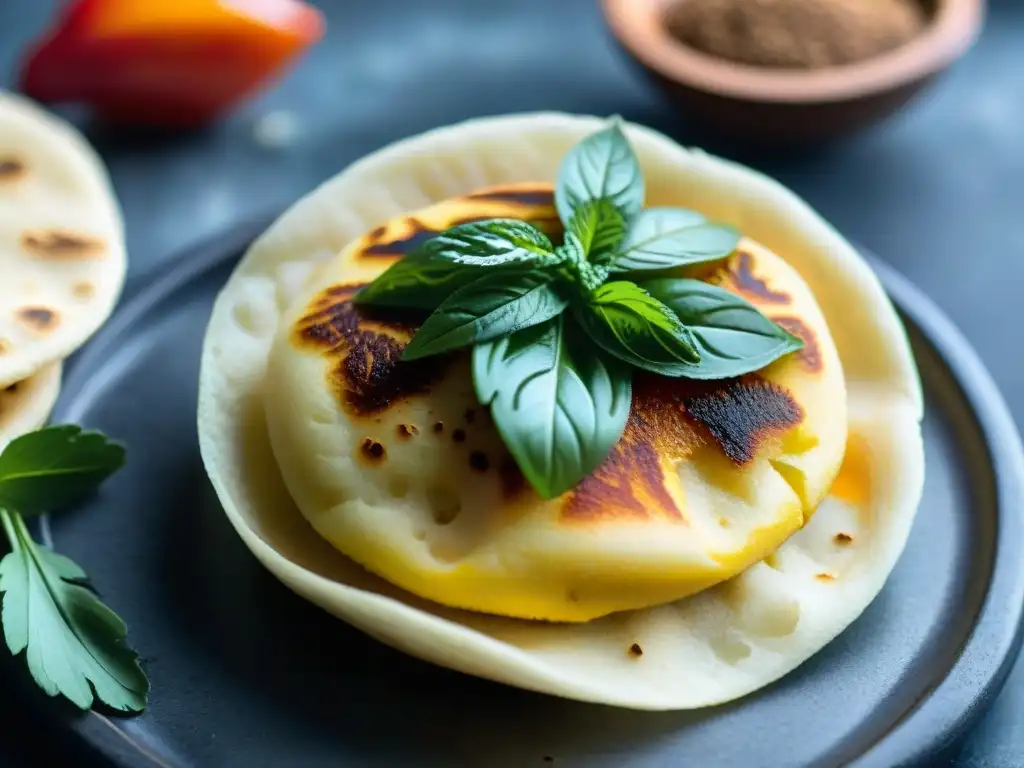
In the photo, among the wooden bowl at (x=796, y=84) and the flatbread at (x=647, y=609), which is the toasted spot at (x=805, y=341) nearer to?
the flatbread at (x=647, y=609)

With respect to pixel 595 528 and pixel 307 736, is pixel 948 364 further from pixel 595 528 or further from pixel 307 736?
pixel 307 736

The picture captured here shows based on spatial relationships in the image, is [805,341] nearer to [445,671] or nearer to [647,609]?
[647,609]

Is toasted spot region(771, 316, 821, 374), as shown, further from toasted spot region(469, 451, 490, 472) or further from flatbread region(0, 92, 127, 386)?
flatbread region(0, 92, 127, 386)

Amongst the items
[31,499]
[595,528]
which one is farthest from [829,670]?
[31,499]

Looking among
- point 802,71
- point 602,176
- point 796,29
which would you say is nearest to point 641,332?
point 602,176

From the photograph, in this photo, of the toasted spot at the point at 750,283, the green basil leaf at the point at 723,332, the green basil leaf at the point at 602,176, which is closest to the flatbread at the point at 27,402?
the green basil leaf at the point at 602,176

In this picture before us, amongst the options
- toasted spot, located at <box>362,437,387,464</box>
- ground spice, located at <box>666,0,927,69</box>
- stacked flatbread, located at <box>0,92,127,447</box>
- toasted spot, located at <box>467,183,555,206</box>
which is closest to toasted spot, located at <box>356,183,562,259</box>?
toasted spot, located at <box>467,183,555,206</box>
